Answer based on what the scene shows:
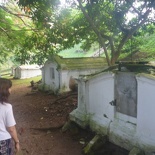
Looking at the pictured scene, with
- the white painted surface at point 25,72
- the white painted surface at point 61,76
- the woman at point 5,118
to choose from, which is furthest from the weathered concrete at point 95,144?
the white painted surface at point 25,72

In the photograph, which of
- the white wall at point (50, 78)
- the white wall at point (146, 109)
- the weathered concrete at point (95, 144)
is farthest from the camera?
the white wall at point (50, 78)

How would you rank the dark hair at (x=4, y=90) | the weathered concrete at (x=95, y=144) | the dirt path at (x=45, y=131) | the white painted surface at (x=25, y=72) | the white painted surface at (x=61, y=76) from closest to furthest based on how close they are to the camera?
the dark hair at (x=4, y=90), the weathered concrete at (x=95, y=144), the dirt path at (x=45, y=131), the white painted surface at (x=61, y=76), the white painted surface at (x=25, y=72)

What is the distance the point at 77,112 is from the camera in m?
8.48

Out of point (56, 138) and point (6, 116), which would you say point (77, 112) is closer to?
point (56, 138)

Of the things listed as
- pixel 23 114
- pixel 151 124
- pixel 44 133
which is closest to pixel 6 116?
pixel 151 124

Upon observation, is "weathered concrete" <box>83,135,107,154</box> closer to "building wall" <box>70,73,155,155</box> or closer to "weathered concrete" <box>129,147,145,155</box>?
"building wall" <box>70,73,155,155</box>

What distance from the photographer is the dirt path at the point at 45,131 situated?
24.1 ft

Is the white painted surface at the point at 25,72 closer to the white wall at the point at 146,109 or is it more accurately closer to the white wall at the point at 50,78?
the white wall at the point at 50,78

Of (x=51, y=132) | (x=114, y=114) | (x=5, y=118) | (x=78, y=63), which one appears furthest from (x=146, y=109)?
(x=78, y=63)

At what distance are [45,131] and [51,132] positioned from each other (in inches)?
12.8

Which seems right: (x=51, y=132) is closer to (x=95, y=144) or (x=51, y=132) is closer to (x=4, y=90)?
(x=95, y=144)

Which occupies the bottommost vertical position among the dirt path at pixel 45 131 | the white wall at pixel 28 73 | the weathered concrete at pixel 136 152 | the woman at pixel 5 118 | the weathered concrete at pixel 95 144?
the dirt path at pixel 45 131

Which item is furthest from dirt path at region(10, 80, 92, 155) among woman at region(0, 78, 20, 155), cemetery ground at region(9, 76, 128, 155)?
woman at region(0, 78, 20, 155)

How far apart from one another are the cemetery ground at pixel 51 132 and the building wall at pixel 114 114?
439 millimetres
